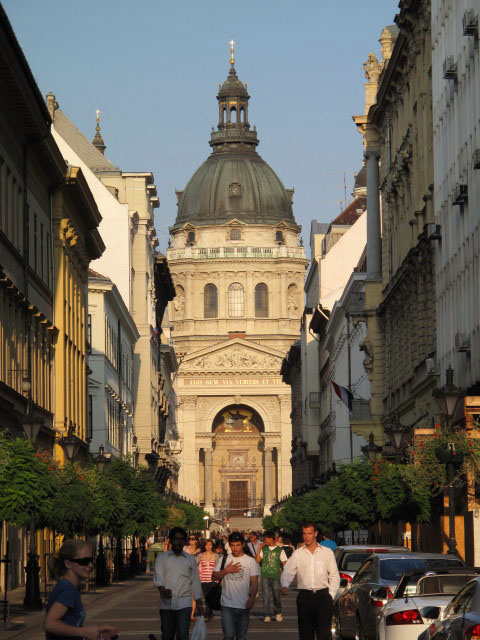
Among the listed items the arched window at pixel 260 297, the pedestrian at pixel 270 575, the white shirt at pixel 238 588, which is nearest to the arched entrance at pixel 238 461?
the arched window at pixel 260 297

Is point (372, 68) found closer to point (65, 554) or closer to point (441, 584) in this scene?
point (441, 584)

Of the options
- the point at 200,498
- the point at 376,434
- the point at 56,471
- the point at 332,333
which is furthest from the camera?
the point at 200,498

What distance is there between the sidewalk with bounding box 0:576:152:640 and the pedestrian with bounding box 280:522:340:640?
8.03 metres

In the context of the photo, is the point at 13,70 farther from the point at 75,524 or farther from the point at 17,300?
the point at 75,524

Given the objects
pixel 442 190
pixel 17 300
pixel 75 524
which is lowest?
pixel 75 524

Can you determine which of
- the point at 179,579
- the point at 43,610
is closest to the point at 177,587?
the point at 179,579

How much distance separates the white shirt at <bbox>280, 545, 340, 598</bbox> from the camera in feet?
63.0

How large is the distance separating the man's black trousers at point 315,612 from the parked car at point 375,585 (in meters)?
0.98

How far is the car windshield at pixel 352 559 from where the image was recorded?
91.6ft

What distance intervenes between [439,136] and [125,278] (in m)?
45.4

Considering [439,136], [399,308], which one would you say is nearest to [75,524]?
[439,136]

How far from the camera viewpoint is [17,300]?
44094mm

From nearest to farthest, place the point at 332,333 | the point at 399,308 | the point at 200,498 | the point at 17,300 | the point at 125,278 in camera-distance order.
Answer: the point at 17,300 < the point at 399,308 < the point at 125,278 < the point at 332,333 < the point at 200,498

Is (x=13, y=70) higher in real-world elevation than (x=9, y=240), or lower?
higher
